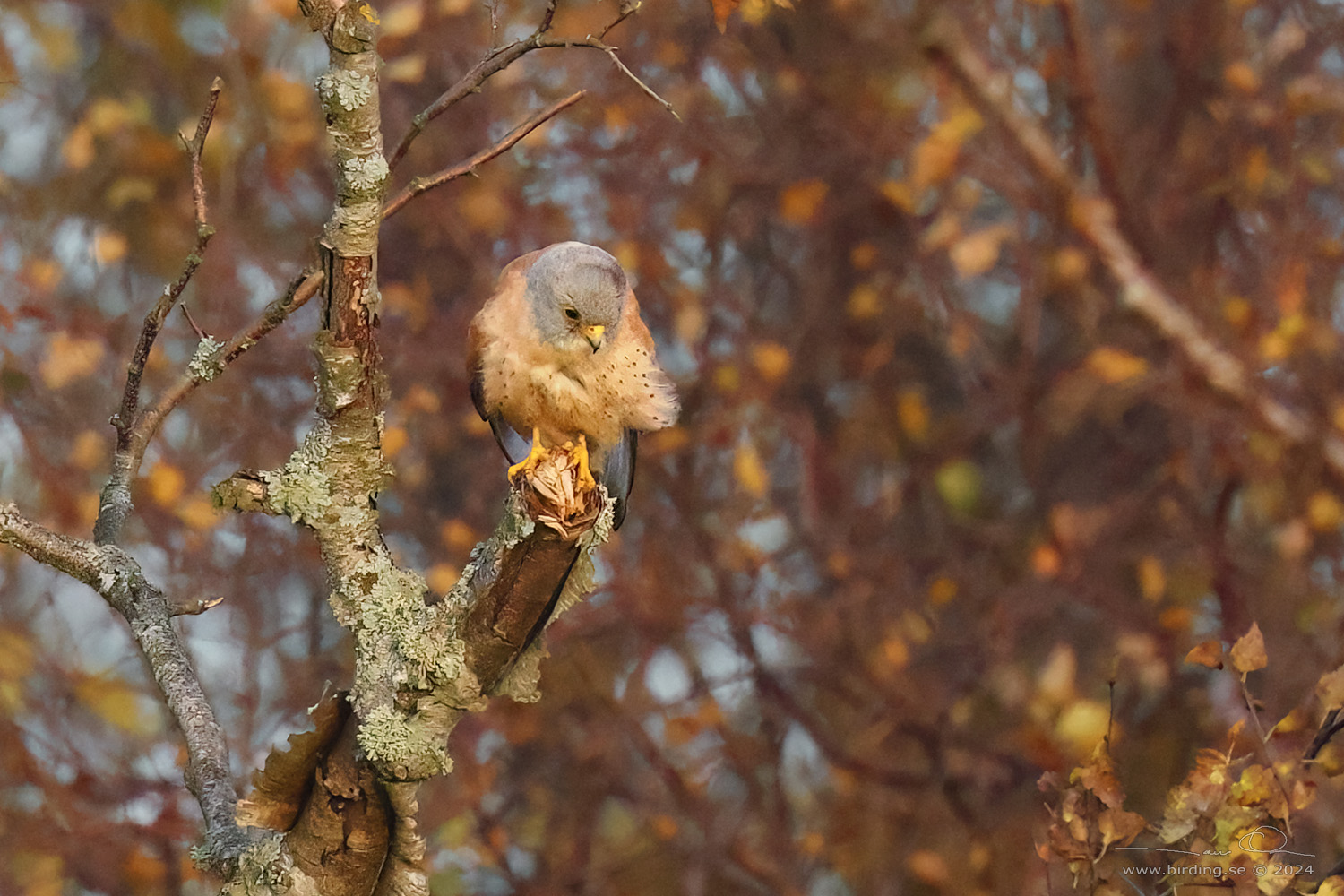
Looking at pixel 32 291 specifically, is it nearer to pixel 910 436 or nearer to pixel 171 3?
pixel 171 3

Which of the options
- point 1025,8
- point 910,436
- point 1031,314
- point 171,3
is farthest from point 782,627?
point 171,3

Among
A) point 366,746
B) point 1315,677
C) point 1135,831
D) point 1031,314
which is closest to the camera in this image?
point 366,746

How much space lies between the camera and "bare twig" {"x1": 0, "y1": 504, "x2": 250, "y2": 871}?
1.67 meters

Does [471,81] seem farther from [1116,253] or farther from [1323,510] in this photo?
[1323,510]

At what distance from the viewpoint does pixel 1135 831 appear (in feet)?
6.11

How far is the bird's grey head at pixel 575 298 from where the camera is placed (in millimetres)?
2170

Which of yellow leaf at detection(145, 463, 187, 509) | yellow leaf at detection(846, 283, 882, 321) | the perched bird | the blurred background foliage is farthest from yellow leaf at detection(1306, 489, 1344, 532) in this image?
yellow leaf at detection(145, 463, 187, 509)

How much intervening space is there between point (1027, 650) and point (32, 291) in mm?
3623

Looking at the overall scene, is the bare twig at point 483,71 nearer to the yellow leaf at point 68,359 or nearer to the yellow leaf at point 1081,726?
the yellow leaf at point 68,359

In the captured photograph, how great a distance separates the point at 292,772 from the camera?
1542mm

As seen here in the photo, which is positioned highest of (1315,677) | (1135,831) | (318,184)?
(318,184)

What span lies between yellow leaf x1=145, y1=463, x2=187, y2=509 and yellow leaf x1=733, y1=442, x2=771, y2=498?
5.94 feet

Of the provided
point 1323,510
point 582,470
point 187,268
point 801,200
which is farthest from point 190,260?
point 1323,510

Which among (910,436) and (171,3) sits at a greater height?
(171,3)
